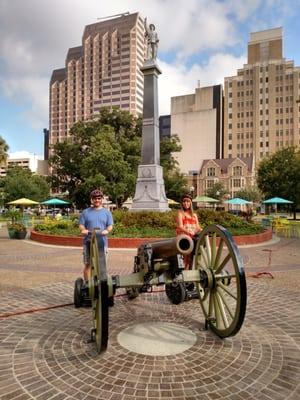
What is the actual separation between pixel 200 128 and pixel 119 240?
102 m

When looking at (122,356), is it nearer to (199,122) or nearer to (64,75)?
(199,122)

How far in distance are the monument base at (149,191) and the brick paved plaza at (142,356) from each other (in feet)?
36.7

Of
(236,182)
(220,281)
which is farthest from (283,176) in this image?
(236,182)

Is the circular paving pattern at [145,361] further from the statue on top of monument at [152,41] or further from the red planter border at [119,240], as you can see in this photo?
the statue on top of monument at [152,41]

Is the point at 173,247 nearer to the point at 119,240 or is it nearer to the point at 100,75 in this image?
the point at 119,240

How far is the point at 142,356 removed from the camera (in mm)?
3730

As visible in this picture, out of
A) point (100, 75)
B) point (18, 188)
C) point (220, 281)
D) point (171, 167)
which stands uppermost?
point (100, 75)

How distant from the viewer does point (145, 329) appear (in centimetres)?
445

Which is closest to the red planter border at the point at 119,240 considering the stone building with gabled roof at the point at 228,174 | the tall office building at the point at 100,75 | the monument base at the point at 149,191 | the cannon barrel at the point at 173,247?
the monument base at the point at 149,191

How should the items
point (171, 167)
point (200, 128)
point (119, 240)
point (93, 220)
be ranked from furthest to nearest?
point (200, 128), point (171, 167), point (119, 240), point (93, 220)

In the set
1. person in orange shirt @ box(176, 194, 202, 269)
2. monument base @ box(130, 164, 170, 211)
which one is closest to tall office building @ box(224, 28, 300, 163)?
monument base @ box(130, 164, 170, 211)

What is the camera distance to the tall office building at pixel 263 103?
103 meters

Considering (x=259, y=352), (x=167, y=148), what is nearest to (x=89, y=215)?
(x=259, y=352)

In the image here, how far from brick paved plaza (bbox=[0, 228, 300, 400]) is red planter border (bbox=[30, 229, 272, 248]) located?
608cm
